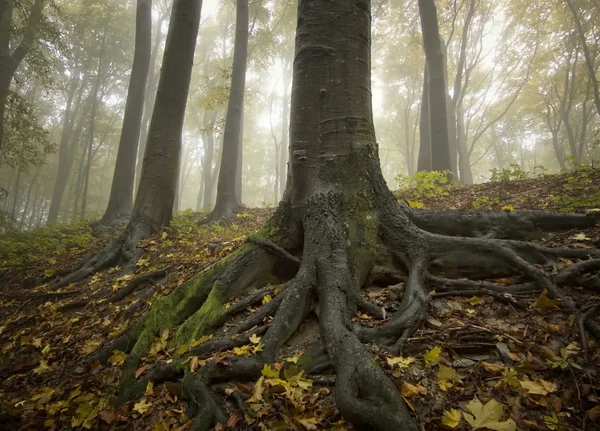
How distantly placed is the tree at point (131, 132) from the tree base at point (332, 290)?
279 inches

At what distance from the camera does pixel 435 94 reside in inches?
378

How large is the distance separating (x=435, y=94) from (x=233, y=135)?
6.37 meters

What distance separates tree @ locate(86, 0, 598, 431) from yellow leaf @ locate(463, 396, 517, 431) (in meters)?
0.55

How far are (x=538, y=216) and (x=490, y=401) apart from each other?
99.3 inches

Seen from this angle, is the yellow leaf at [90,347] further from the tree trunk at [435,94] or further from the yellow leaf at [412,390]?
the tree trunk at [435,94]

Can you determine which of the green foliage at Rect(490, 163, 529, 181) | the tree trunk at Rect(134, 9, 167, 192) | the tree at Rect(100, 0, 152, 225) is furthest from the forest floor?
the tree trunk at Rect(134, 9, 167, 192)

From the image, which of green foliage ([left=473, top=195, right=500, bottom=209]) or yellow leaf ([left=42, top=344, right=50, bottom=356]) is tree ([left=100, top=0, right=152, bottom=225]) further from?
green foliage ([left=473, top=195, right=500, bottom=209])

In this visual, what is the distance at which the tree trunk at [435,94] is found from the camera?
9.16 metres

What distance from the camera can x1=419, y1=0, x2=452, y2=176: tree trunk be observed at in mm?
9164

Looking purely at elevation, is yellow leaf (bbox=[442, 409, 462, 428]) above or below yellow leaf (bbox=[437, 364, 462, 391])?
below

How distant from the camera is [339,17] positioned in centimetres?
325

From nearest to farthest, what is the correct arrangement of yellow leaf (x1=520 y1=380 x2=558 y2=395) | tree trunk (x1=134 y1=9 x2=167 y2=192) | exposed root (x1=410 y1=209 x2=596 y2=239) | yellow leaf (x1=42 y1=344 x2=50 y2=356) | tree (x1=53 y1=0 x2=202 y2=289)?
1. yellow leaf (x1=520 y1=380 x2=558 y2=395)
2. exposed root (x1=410 y1=209 x2=596 y2=239)
3. yellow leaf (x1=42 y1=344 x2=50 y2=356)
4. tree (x1=53 y1=0 x2=202 y2=289)
5. tree trunk (x1=134 y1=9 x2=167 y2=192)

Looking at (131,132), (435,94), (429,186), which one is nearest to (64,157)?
(131,132)

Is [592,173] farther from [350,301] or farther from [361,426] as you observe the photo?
[361,426]
